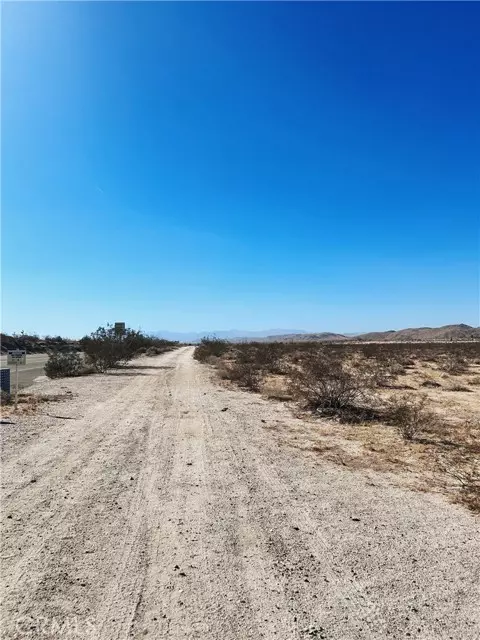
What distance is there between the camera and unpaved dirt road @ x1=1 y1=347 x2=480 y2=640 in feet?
10.8

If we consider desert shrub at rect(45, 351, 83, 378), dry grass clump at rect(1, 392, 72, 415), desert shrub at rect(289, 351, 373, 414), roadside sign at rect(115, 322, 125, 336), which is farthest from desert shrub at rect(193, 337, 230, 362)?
desert shrub at rect(289, 351, 373, 414)

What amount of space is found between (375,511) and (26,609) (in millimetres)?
3782

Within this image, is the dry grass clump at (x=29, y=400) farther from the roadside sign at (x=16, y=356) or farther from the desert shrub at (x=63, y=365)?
the desert shrub at (x=63, y=365)

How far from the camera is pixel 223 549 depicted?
14.3 ft

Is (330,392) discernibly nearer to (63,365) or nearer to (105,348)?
(63,365)

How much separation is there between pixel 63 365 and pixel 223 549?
20.7m

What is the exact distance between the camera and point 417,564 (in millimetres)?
4090

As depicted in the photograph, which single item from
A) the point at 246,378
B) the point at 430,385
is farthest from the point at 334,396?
the point at 430,385

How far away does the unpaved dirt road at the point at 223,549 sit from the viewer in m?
3.29

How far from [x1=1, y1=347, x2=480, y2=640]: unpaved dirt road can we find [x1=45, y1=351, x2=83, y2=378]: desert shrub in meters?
15.4

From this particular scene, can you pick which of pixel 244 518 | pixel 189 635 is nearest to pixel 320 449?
pixel 244 518

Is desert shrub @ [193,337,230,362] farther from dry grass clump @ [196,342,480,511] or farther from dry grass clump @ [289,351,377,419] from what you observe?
dry grass clump @ [289,351,377,419]

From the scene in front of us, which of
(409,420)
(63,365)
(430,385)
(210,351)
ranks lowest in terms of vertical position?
(430,385)

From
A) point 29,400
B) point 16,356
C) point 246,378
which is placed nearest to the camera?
point 29,400
